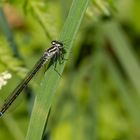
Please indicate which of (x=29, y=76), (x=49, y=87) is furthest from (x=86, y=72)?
(x=49, y=87)

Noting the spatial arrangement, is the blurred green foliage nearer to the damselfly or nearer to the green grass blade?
the damselfly

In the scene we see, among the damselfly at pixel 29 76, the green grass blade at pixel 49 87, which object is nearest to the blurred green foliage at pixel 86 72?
the damselfly at pixel 29 76

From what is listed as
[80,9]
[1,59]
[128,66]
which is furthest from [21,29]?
[80,9]

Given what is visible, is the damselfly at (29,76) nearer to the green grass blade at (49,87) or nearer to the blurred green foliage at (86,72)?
the blurred green foliage at (86,72)

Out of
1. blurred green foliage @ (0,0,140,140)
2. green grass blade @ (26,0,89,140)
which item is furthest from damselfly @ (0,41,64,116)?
green grass blade @ (26,0,89,140)

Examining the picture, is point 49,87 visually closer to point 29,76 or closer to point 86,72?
point 29,76

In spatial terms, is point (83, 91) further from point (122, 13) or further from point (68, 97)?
point (122, 13)
